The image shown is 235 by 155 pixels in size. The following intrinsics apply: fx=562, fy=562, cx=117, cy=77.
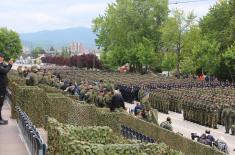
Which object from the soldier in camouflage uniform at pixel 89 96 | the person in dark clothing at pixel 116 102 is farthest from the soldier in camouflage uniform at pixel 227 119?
the person in dark clothing at pixel 116 102

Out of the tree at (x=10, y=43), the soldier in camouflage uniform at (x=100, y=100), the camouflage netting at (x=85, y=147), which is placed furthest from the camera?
the tree at (x=10, y=43)

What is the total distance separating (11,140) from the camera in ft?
42.8

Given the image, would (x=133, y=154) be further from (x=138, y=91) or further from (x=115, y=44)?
(x=115, y=44)

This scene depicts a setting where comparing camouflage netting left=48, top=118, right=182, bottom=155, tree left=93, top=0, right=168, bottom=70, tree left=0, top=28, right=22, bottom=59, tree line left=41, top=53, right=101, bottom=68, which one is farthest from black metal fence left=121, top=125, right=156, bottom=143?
tree left=0, top=28, right=22, bottom=59

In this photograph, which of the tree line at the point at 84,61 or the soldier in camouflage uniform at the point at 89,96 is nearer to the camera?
the soldier in camouflage uniform at the point at 89,96

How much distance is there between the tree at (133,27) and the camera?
73188 millimetres

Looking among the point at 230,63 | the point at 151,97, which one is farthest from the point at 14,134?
the point at 230,63

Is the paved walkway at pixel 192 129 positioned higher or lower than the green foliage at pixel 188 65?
lower

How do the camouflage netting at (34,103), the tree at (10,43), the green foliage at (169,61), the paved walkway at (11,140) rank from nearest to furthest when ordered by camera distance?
the paved walkway at (11,140) < the camouflage netting at (34,103) < the green foliage at (169,61) < the tree at (10,43)

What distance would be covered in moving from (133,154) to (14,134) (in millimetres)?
7246

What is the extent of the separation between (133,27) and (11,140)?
63.2m

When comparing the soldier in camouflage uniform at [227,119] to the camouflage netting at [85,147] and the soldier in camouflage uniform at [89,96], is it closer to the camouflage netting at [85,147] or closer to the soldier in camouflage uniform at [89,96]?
the soldier in camouflage uniform at [89,96]

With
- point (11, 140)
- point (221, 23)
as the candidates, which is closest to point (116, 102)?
point (11, 140)

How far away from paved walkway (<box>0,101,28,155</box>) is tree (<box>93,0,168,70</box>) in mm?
55758
